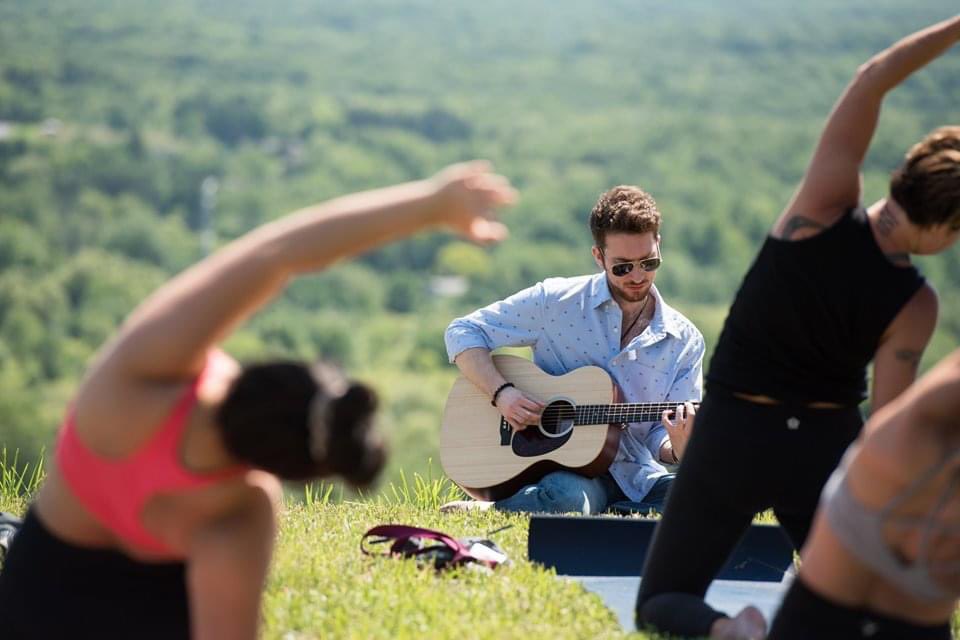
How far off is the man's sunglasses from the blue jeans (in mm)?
866

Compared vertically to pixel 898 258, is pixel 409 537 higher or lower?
lower

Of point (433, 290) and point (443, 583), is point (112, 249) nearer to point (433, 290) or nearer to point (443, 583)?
point (433, 290)

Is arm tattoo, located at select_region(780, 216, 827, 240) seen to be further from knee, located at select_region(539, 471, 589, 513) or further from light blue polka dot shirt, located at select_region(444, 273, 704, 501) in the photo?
knee, located at select_region(539, 471, 589, 513)

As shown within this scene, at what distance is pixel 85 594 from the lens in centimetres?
297

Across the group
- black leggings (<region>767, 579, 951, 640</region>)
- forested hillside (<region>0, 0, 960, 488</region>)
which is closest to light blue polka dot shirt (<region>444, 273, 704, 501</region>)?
black leggings (<region>767, 579, 951, 640</region>)

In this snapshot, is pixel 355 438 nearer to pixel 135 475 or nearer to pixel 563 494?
pixel 135 475

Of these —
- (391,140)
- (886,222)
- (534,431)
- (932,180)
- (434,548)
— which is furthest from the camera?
(391,140)

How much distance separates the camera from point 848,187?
372cm

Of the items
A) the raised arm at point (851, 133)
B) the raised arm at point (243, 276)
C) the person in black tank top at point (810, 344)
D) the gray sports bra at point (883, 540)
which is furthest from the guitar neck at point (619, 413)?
the raised arm at point (243, 276)

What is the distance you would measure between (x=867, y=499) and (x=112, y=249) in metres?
84.3

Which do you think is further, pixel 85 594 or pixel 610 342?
pixel 610 342

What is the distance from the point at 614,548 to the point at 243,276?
2826 millimetres

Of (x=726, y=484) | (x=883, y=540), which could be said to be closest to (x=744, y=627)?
(x=726, y=484)

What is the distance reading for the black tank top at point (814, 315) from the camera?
3746 mm
